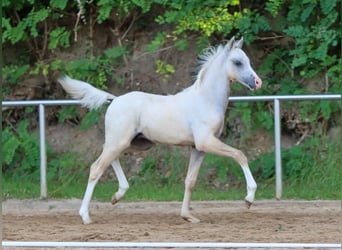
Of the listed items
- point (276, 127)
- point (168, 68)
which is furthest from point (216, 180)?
point (168, 68)

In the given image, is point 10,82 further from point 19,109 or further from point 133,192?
point 133,192

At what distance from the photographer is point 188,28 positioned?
1223 cm

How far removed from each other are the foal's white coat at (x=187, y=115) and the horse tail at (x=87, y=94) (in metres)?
0.28

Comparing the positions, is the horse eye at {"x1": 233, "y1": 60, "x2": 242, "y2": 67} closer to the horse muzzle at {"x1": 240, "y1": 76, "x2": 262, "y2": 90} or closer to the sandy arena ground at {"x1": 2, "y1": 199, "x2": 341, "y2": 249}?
the horse muzzle at {"x1": 240, "y1": 76, "x2": 262, "y2": 90}

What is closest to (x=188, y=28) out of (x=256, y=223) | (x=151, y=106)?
(x=151, y=106)

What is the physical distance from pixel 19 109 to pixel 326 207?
17.6ft

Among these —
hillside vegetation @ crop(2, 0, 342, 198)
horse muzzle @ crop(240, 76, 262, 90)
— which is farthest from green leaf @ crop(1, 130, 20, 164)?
horse muzzle @ crop(240, 76, 262, 90)

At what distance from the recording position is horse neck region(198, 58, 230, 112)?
855 centimetres

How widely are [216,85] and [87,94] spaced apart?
5.05ft

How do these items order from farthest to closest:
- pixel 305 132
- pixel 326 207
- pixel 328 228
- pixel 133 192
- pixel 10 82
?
1. pixel 10 82
2. pixel 305 132
3. pixel 133 192
4. pixel 326 207
5. pixel 328 228

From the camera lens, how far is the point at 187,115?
28.0ft

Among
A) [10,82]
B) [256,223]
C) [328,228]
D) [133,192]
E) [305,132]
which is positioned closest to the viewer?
[328,228]

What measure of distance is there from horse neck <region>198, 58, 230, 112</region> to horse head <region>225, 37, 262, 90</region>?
3.5 inches

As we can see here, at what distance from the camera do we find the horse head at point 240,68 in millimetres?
8406
